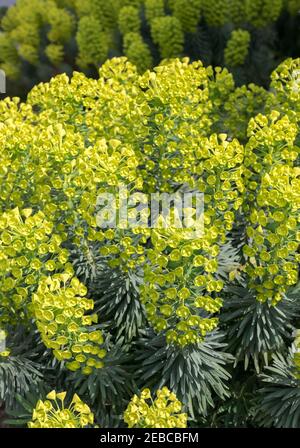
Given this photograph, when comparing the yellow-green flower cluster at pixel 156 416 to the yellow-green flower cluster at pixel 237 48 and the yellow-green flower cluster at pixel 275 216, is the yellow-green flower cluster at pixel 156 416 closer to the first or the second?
the yellow-green flower cluster at pixel 275 216

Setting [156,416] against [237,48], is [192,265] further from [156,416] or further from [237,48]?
[237,48]

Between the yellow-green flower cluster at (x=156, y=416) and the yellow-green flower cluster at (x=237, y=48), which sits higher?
the yellow-green flower cluster at (x=237, y=48)

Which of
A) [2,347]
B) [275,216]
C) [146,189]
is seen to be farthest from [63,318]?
[146,189]

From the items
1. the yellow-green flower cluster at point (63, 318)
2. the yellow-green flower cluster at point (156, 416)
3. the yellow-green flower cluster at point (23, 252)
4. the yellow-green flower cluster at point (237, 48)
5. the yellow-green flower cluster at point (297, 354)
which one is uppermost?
the yellow-green flower cluster at point (237, 48)

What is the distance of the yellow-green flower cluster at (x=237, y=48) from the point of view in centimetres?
644

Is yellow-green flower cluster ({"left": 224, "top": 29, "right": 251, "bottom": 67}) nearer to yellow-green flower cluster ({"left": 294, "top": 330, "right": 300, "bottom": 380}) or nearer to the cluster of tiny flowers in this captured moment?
the cluster of tiny flowers

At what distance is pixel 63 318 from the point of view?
2584 millimetres

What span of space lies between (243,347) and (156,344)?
18.3 inches

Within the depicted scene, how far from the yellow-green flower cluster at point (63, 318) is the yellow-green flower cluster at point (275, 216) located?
2.65ft

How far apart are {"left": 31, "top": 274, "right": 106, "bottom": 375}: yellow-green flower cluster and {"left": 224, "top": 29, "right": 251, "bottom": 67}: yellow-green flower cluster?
4378 millimetres

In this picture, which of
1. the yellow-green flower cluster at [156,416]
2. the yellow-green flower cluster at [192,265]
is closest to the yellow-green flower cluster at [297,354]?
the yellow-green flower cluster at [192,265]

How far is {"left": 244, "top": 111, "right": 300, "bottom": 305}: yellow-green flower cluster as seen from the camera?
2.72 m

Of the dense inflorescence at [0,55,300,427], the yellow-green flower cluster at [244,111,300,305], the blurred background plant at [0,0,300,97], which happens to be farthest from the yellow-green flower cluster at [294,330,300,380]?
the blurred background plant at [0,0,300,97]

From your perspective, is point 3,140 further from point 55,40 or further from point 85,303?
point 55,40
